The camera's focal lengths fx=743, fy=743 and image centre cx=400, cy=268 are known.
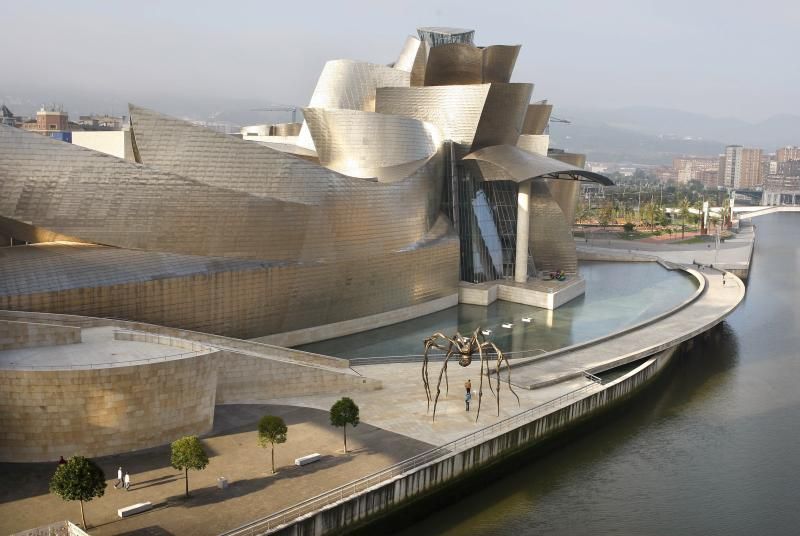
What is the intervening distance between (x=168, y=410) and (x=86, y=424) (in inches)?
71.4

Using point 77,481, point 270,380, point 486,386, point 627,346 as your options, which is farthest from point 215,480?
point 627,346

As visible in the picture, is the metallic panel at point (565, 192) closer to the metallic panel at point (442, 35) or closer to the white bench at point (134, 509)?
the metallic panel at point (442, 35)

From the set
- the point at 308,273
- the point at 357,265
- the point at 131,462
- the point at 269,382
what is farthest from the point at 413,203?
the point at 131,462

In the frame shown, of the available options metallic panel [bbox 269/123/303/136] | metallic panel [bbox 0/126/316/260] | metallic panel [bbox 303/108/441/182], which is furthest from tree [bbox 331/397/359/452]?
metallic panel [bbox 269/123/303/136]

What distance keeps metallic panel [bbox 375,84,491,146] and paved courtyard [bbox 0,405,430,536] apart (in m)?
20.5

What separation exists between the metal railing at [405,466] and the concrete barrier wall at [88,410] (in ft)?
15.1

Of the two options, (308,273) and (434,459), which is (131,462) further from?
(308,273)

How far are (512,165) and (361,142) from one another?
7.78 meters

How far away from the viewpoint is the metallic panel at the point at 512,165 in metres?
35.2

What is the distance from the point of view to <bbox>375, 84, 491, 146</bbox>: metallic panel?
3572 centimetres

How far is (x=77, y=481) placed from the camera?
13281 mm

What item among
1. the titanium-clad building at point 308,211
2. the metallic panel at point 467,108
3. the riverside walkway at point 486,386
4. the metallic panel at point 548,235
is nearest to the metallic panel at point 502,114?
the metallic panel at point 467,108

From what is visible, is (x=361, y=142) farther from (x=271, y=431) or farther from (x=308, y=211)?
(x=271, y=431)

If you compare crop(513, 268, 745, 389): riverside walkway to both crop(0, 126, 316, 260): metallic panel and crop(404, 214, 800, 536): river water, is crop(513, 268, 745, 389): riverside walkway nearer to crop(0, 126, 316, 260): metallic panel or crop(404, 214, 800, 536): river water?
crop(404, 214, 800, 536): river water
